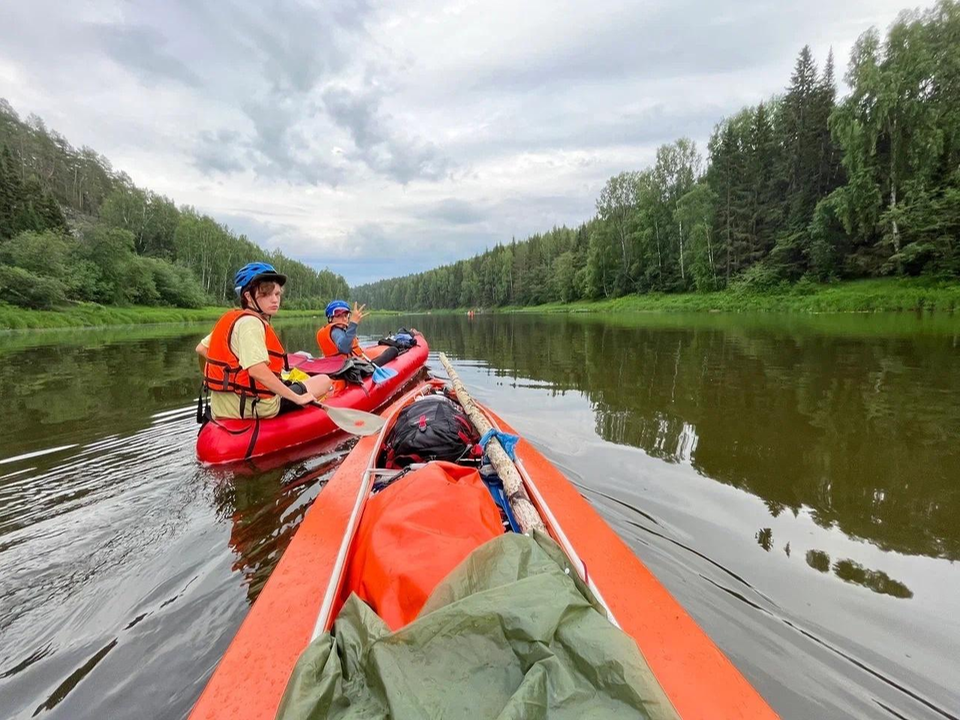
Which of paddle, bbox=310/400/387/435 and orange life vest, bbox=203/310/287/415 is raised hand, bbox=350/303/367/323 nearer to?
orange life vest, bbox=203/310/287/415

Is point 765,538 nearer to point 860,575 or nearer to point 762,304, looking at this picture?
point 860,575

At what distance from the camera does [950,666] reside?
2.27m

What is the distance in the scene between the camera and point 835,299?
25688 millimetres

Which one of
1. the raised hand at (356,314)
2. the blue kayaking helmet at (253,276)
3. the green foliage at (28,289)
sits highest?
the green foliage at (28,289)

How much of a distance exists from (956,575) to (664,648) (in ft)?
8.56

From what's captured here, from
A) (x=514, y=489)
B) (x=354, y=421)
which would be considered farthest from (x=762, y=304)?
(x=514, y=489)

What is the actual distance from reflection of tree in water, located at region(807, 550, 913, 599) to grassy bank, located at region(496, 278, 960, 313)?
25.5 m

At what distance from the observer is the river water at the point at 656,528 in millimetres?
2299

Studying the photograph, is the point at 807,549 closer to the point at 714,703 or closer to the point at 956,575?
the point at 956,575

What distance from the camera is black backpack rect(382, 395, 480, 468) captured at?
12.9ft

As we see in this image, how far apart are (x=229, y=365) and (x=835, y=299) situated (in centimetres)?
3108

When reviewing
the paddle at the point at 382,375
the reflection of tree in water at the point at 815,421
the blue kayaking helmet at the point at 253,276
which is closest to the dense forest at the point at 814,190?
the reflection of tree in water at the point at 815,421

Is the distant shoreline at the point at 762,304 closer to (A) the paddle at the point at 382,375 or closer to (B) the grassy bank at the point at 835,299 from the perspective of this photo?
(B) the grassy bank at the point at 835,299

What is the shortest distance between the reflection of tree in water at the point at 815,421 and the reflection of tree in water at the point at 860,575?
490mm
